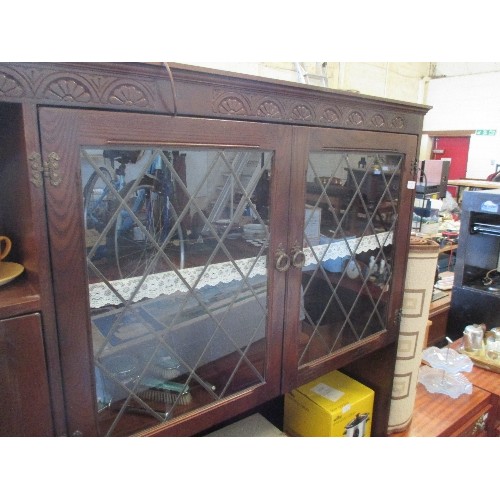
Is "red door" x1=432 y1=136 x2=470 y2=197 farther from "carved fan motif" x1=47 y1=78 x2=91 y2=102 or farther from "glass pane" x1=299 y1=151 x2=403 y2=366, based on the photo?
"carved fan motif" x1=47 y1=78 x2=91 y2=102

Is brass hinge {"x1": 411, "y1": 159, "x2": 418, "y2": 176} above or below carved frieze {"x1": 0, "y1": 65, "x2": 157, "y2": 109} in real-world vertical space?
below

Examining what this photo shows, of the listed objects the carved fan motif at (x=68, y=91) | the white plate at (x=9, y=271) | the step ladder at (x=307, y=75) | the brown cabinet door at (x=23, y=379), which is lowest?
Result: the brown cabinet door at (x=23, y=379)

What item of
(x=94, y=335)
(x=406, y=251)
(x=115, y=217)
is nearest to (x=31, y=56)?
(x=115, y=217)

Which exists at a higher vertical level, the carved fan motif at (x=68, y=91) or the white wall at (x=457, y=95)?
the white wall at (x=457, y=95)

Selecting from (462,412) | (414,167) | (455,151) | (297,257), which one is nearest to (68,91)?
(297,257)

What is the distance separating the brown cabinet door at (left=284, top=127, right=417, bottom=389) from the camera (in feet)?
2.80

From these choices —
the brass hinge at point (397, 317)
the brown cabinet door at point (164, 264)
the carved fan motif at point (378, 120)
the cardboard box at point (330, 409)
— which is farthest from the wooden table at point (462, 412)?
the carved fan motif at point (378, 120)

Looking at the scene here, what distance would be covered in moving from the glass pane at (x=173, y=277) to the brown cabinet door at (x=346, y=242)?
0.10m

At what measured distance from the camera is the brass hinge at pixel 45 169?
524 millimetres

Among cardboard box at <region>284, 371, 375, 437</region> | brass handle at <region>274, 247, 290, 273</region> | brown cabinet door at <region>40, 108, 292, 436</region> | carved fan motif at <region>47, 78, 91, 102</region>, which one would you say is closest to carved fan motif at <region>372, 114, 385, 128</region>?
brown cabinet door at <region>40, 108, 292, 436</region>

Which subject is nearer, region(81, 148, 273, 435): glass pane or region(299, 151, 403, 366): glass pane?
region(81, 148, 273, 435): glass pane

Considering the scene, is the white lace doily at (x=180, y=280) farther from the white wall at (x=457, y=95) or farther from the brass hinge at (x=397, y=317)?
the white wall at (x=457, y=95)
